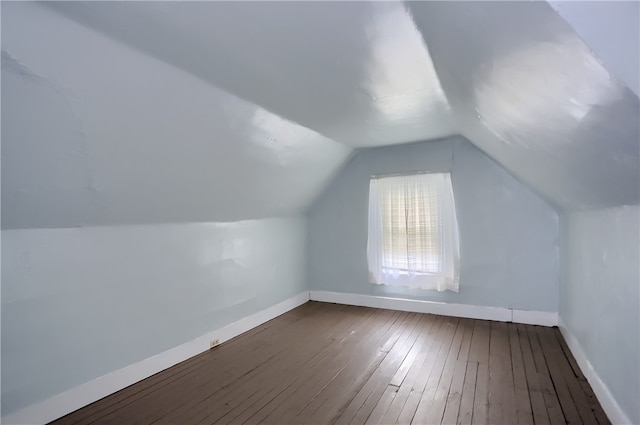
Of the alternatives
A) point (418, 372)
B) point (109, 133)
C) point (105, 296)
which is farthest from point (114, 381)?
point (418, 372)

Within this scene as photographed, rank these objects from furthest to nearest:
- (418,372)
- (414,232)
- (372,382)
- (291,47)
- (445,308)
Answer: (414,232) → (445,308) → (418,372) → (372,382) → (291,47)

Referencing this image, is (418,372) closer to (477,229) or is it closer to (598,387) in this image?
(598,387)

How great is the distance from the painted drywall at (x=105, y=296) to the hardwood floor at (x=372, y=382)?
30 centimetres

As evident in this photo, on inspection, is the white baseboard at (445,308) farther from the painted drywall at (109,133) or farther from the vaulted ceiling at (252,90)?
the painted drywall at (109,133)

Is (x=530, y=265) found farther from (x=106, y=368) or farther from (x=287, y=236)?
(x=106, y=368)

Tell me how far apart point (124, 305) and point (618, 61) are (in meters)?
3.08

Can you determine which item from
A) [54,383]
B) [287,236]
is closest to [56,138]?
[54,383]

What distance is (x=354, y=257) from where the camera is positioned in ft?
15.1

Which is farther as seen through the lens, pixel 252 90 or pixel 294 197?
pixel 294 197

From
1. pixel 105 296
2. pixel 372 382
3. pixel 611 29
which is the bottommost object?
pixel 372 382

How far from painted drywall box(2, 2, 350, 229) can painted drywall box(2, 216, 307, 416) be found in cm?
18

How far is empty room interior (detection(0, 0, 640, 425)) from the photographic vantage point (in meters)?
1.38

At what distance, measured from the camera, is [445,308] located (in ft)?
13.2

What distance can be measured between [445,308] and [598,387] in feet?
6.18
